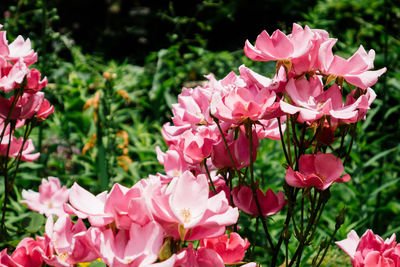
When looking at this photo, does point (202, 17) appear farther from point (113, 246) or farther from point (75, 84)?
point (113, 246)

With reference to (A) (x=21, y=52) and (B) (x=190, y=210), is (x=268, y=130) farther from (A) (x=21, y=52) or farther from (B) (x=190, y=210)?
(A) (x=21, y=52)

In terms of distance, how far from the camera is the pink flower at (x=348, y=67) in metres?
0.68

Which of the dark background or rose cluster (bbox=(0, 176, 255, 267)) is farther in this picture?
the dark background

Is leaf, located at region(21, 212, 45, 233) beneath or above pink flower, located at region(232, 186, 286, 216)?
beneath

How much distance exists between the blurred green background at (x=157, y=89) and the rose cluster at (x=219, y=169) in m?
0.33

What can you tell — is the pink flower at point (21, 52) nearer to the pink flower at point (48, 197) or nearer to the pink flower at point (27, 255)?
the pink flower at point (27, 255)

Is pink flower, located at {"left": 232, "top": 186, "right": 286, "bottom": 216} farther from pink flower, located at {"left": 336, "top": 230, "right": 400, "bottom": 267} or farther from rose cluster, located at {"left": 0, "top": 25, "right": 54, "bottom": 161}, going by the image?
Result: rose cluster, located at {"left": 0, "top": 25, "right": 54, "bottom": 161}

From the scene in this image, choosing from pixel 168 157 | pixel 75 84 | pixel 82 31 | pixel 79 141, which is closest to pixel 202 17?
pixel 82 31

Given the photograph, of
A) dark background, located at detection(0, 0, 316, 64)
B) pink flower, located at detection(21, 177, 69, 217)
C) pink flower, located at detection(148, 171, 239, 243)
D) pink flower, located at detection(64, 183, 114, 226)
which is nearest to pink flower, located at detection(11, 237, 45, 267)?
pink flower, located at detection(64, 183, 114, 226)

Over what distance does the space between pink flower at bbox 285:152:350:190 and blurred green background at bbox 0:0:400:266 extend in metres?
0.35

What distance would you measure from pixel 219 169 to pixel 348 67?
10.0 inches

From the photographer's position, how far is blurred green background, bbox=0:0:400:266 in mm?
1713

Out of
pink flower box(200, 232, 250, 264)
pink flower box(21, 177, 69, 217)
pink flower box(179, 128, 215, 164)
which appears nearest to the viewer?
pink flower box(200, 232, 250, 264)

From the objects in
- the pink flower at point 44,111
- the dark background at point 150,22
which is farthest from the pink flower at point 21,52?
the dark background at point 150,22
